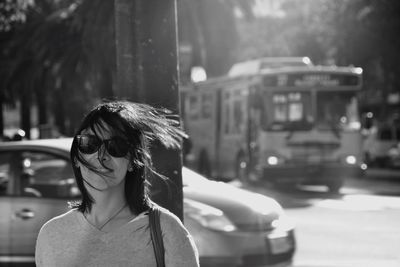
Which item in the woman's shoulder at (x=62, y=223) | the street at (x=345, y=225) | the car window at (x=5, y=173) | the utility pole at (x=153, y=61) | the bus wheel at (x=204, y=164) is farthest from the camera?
the bus wheel at (x=204, y=164)

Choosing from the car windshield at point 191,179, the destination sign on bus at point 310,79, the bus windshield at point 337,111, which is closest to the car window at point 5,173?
the car windshield at point 191,179

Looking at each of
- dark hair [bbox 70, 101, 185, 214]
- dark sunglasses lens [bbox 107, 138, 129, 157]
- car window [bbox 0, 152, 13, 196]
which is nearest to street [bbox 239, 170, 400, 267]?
car window [bbox 0, 152, 13, 196]

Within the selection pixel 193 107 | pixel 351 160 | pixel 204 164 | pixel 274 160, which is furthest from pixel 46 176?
pixel 193 107

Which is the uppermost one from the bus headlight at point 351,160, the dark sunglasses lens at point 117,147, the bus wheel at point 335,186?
the dark sunglasses lens at point 117,147

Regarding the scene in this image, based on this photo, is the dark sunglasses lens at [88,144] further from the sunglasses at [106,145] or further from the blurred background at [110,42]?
the blurred background at [110,42]

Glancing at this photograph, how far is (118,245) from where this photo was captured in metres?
2.38

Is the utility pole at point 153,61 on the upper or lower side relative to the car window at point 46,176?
upper

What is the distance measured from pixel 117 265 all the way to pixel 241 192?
5.93 meters

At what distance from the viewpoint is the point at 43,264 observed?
2.49 metres

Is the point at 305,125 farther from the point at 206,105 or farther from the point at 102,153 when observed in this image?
the point at 102,153

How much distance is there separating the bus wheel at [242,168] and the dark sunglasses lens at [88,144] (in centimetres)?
1808

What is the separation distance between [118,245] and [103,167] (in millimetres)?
226

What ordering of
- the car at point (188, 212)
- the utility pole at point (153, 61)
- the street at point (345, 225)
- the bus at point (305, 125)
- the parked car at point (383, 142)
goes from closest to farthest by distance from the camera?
the utility pole at point (153, 61) < the car at point (188, 212) < the street at point (345, 225) < the bus at point (305, 125) < the parked car at point (383, 142)

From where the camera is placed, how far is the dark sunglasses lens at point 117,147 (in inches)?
95.5
